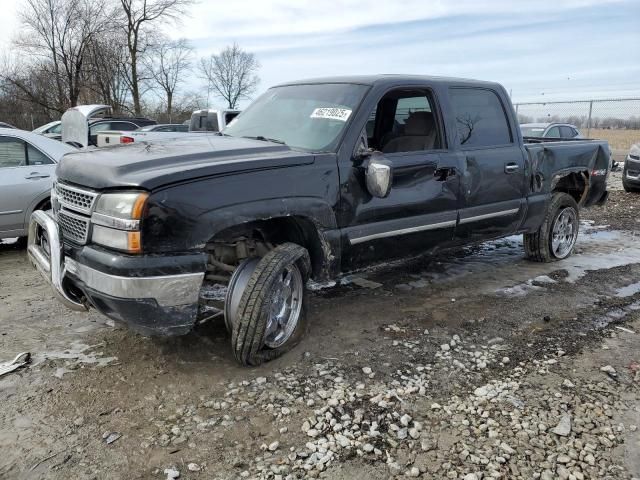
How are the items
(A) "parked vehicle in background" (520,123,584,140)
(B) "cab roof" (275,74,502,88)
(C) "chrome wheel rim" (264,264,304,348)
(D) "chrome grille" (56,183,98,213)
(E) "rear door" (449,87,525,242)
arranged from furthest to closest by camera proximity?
(A) "parked vehicle in background" (520,123,584,140) < (E) "rear door" (449,87,525,242) < (B) "cab roof" (275,74,502,88) < (C) "chrome wheel rim" (264,264,304,348) < (D) "chrome grille" (56,183,98,213)

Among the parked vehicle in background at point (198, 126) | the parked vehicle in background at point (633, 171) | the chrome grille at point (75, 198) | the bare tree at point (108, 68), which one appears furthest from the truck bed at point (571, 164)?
the bare tree at point (108, 68)

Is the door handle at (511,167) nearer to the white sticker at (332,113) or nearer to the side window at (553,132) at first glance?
the white sticker at (332,113)

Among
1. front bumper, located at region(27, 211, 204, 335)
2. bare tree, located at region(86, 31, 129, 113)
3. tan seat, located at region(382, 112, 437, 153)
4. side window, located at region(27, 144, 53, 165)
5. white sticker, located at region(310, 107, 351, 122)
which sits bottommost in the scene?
front bumper, located at region(27, 211, 204, 335)

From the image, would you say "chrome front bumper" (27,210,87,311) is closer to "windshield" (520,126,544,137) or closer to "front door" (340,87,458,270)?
"front door" (340,87,458,270)

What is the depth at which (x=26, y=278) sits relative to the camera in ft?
17.2

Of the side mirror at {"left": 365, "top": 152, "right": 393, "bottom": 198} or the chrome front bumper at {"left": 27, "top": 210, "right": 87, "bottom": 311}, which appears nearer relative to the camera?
the chrome front bumper at {"left": 27, "top": 210, "right": 87, "bottom": 311}

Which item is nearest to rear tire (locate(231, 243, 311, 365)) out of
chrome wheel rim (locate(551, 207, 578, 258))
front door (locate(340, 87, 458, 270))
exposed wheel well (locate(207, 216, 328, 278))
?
exposed wheel well (locate(207, 216, 328, 278))

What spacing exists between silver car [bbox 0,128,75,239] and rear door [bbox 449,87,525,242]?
4.55 metres

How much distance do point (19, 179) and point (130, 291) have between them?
4.12 meters

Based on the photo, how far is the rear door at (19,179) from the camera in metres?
5.91

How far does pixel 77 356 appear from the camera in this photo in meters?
3.50

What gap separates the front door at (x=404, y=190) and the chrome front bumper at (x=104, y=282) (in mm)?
1231

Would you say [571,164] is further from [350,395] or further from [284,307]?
[350,395]

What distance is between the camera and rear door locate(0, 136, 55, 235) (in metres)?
5.91
